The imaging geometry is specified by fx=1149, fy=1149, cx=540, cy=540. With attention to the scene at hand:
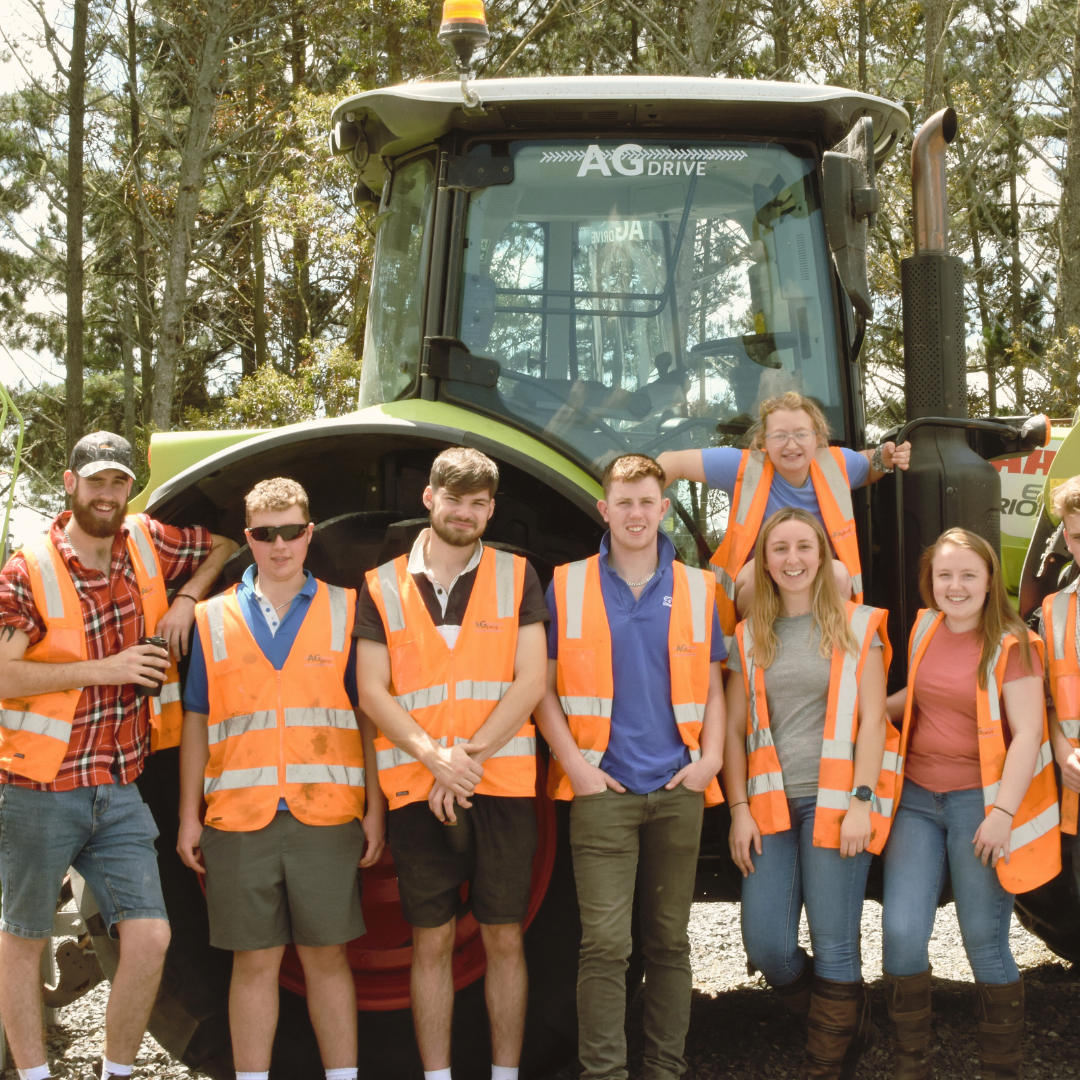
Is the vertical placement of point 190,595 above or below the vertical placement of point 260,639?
above

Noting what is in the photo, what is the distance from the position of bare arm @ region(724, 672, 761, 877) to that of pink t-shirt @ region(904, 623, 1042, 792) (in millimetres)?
433

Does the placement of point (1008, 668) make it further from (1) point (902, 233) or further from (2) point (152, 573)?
(1) point (902, 233)

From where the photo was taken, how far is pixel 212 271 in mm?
18688

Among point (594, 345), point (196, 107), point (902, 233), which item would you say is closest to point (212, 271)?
point (196, 107)

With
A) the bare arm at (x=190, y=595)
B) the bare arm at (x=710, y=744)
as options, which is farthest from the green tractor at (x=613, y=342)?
the bare arm at (x=710, y=744)

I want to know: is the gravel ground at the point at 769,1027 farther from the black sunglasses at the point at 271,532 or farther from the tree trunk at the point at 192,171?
the tree trunk at the point at 192,171

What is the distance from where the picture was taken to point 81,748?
289 cm

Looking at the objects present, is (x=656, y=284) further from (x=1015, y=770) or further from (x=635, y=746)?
(x=1015, y=770)

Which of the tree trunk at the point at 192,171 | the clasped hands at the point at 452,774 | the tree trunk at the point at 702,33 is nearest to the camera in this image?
the clasped hands at the point at 452,774

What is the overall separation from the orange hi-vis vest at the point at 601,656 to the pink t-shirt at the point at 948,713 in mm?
549

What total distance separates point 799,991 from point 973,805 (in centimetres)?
71

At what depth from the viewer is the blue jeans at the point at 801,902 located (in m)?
3.00

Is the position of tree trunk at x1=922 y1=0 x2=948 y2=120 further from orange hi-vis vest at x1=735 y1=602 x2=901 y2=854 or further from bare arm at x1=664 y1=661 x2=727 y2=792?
bare arm at x1=664 y1=661 x2=727 y2=792

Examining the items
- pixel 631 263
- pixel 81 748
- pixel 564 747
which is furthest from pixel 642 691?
pixel 81 748
